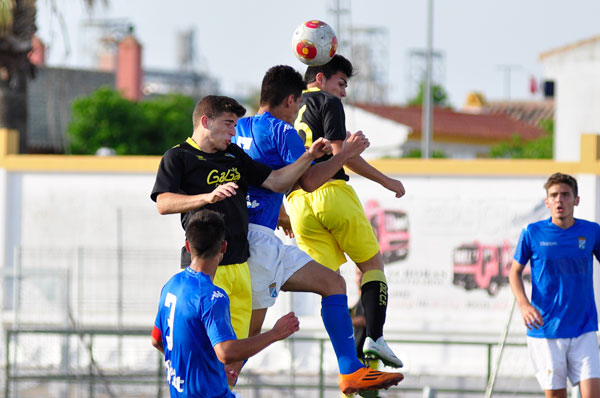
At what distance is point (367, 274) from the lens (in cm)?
767

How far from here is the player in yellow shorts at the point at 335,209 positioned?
24.5 feet

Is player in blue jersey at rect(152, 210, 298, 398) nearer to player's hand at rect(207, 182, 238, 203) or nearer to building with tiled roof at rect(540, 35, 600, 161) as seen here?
player's hand at rect(207, 182, 238, 203)

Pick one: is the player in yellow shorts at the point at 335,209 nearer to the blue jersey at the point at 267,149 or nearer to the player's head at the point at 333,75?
the player's head at the point at 333,75

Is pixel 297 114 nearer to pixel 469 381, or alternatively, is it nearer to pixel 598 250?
pixel 598 250

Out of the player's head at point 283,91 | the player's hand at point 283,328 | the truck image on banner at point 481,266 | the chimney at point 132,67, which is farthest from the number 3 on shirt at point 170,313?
the chimney at point 132,67

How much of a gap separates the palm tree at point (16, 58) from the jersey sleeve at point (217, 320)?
13.8 metres

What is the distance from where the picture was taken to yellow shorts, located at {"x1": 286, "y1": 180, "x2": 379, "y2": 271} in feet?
24.9

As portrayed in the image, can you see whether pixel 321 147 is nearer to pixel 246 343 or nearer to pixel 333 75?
pixel 333 75

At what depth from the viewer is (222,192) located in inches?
242

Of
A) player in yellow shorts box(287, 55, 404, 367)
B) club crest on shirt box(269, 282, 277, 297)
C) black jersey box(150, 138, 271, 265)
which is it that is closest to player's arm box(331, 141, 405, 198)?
player in yellow shorts box(287, 55, 404, 367)

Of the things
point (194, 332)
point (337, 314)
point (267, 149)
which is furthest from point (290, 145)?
point (194, 332)

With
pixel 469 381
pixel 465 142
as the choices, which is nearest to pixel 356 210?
pixel 469 381

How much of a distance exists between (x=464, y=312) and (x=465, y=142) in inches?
1723

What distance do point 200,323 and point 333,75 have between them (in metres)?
2.59
